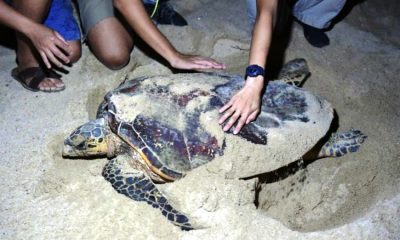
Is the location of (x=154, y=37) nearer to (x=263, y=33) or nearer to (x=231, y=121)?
(x=263, y=33)

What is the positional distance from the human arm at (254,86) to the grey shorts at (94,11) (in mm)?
1167

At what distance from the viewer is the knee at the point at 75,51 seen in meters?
2.31

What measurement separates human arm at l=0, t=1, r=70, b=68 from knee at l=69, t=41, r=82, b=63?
460 millimetres

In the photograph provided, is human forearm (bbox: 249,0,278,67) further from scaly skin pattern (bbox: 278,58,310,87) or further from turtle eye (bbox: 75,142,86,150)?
turtle eye (bbox: 75,142,86,150)

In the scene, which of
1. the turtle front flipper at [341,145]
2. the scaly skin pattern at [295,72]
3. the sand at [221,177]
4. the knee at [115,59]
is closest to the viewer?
the sand at [221,177]

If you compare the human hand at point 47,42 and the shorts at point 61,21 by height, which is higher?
the human hand at point 47,42

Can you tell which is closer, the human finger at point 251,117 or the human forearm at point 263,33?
the human finger at point 251,117

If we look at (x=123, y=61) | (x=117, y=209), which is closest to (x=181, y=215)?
(x=117, y=209)

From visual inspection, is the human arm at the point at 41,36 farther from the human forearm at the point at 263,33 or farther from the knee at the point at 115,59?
the human forearm at the point at 263,33

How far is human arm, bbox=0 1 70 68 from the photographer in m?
1.81

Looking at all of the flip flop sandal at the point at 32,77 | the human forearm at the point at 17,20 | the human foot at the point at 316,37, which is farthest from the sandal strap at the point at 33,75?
the human foot at the point at 316,37

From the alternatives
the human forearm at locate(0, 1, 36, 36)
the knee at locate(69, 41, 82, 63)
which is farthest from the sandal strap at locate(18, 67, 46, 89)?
the human forearm at locate(0, 1, 36, 36)

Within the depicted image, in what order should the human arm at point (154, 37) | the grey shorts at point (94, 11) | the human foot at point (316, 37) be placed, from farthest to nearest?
the human foot at point (316, 37), the grey shorts at point (94, 11), the human arm at point (154, 37)

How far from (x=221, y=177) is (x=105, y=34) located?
1.42 metres
